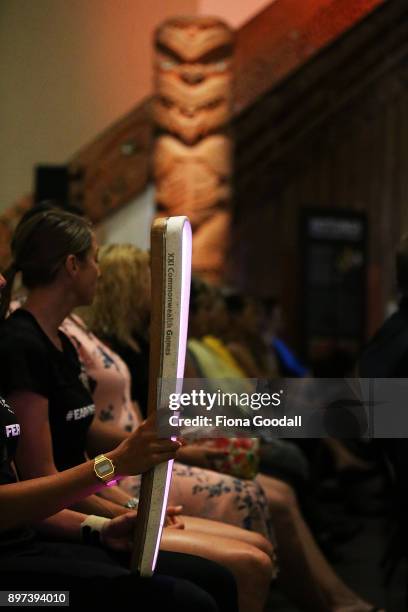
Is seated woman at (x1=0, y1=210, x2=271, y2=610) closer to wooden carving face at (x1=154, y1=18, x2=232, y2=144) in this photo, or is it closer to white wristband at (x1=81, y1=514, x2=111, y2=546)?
white wristband at (x1=81, y1=514, x2=111, y2=546)

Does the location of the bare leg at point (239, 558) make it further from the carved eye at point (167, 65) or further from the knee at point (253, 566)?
the carved eye at point (167, 65)

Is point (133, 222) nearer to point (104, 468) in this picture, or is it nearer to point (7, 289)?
point (7, 289)

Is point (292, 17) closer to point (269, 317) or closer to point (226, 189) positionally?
point (226, 189)

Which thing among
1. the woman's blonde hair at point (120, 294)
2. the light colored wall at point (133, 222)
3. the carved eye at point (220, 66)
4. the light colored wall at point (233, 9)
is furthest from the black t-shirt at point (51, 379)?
the light colored wall at point (233, 9)

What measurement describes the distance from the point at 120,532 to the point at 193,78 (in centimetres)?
441

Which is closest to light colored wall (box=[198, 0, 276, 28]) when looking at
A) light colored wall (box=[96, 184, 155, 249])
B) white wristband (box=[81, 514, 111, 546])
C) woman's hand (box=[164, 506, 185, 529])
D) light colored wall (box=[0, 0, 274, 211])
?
light colored wall (box=[0, 0, 274, 211])

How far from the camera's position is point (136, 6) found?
13.6ft

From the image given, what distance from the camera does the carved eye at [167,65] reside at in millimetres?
5797

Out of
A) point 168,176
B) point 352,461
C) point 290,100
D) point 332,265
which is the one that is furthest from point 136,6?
point 290,100

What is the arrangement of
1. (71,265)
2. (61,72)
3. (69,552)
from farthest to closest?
1. (61,72)
2. (71,265)
3. (69,552)

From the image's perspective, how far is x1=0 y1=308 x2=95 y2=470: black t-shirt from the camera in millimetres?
1848

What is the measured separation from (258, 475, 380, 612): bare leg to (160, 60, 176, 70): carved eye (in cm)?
336

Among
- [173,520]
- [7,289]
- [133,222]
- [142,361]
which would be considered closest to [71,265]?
[7,289]

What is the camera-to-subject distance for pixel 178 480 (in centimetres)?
258
